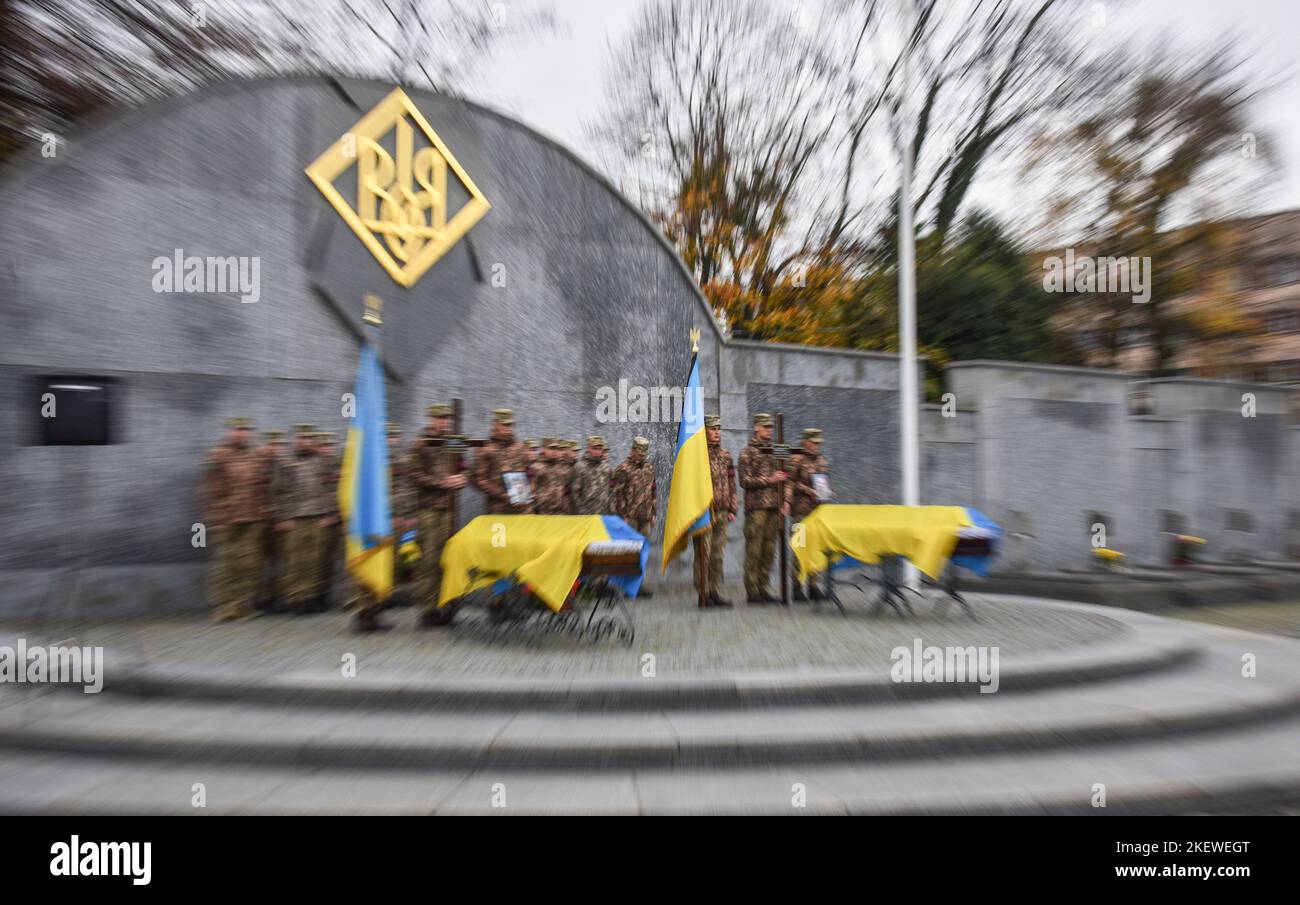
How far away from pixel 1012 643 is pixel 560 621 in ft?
13.6

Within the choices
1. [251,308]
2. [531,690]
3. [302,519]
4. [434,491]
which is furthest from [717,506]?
[251,308]

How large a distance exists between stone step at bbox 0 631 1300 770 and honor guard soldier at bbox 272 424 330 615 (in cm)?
281

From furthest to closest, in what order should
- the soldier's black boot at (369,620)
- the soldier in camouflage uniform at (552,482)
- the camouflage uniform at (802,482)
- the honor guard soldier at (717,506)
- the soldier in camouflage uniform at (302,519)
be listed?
1. the camouflage uniform at (802,482)
2. the honor guard soldier at (717,506)
3. the soldier in camouflage uniform at (552,482)
4. the soldier in camouflage uniform at (302,519)
5. the soldier's black boot at (369,620)

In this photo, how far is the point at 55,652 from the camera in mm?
5668

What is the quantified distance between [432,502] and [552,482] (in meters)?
1.36

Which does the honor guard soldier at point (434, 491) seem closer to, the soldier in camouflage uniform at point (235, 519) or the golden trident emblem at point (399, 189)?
the soldier in camouflage uniform at point (235, 519)

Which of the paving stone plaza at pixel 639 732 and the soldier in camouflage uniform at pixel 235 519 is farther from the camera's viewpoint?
the soldier in camouflage uniform at pixel 235 519

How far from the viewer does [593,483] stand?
30.5 feet

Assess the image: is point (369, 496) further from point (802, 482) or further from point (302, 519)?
point (802, 482)

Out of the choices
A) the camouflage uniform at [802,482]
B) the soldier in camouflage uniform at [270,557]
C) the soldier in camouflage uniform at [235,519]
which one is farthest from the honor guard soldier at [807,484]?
the soldier in camouflage uniform at [235,519]

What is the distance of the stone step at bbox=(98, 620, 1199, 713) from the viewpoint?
16.9 feet

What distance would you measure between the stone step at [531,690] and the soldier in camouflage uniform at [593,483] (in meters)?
3.98

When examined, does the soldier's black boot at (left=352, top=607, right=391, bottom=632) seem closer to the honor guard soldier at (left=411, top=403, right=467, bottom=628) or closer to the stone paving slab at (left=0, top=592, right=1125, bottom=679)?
the stone paving slab at (left=0, top=592, right=1125, bottom=679)

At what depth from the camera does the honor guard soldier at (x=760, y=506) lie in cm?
903
